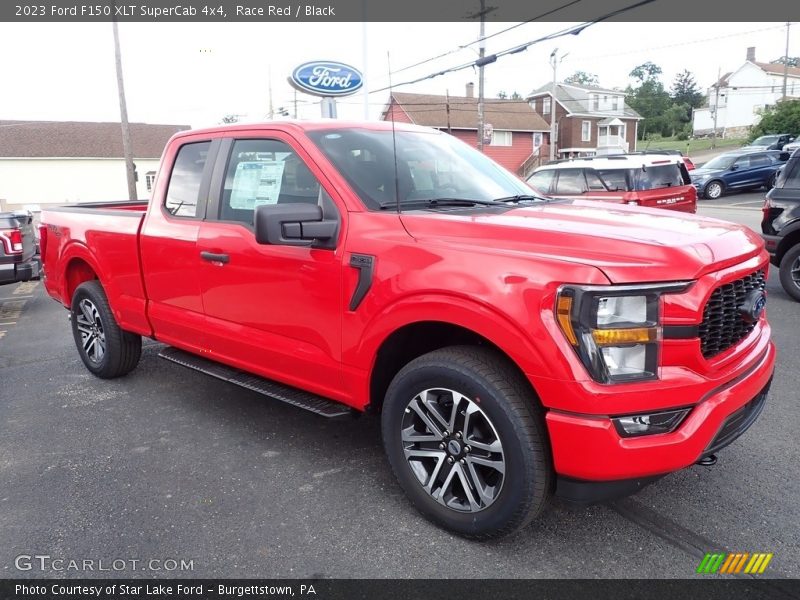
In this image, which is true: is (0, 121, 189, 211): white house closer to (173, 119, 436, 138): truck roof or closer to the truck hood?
(173, 119, 436, 138): truck roof

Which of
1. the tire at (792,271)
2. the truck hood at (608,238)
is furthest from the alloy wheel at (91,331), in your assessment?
the tire at (792,271)

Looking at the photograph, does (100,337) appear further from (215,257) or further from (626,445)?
(626,445)

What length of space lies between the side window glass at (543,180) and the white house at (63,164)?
37700 mm

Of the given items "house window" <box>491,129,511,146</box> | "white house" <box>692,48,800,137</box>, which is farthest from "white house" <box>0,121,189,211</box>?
"white house" <box>692,48,800,137</box>

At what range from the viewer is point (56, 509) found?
3307 mm

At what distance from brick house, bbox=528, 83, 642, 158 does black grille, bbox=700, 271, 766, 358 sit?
51249mm

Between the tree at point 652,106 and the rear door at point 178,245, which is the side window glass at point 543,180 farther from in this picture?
the tree at point 652,106

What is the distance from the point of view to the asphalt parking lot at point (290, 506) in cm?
279

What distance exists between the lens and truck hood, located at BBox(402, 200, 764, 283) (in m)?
2.45

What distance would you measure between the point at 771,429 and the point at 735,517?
127cm

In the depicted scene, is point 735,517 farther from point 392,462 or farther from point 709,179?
point 709,179

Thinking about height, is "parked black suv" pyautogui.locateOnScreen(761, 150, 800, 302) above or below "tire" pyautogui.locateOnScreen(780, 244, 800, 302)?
above

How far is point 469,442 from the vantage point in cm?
280

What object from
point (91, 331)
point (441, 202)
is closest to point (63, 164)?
point (91, 331)
